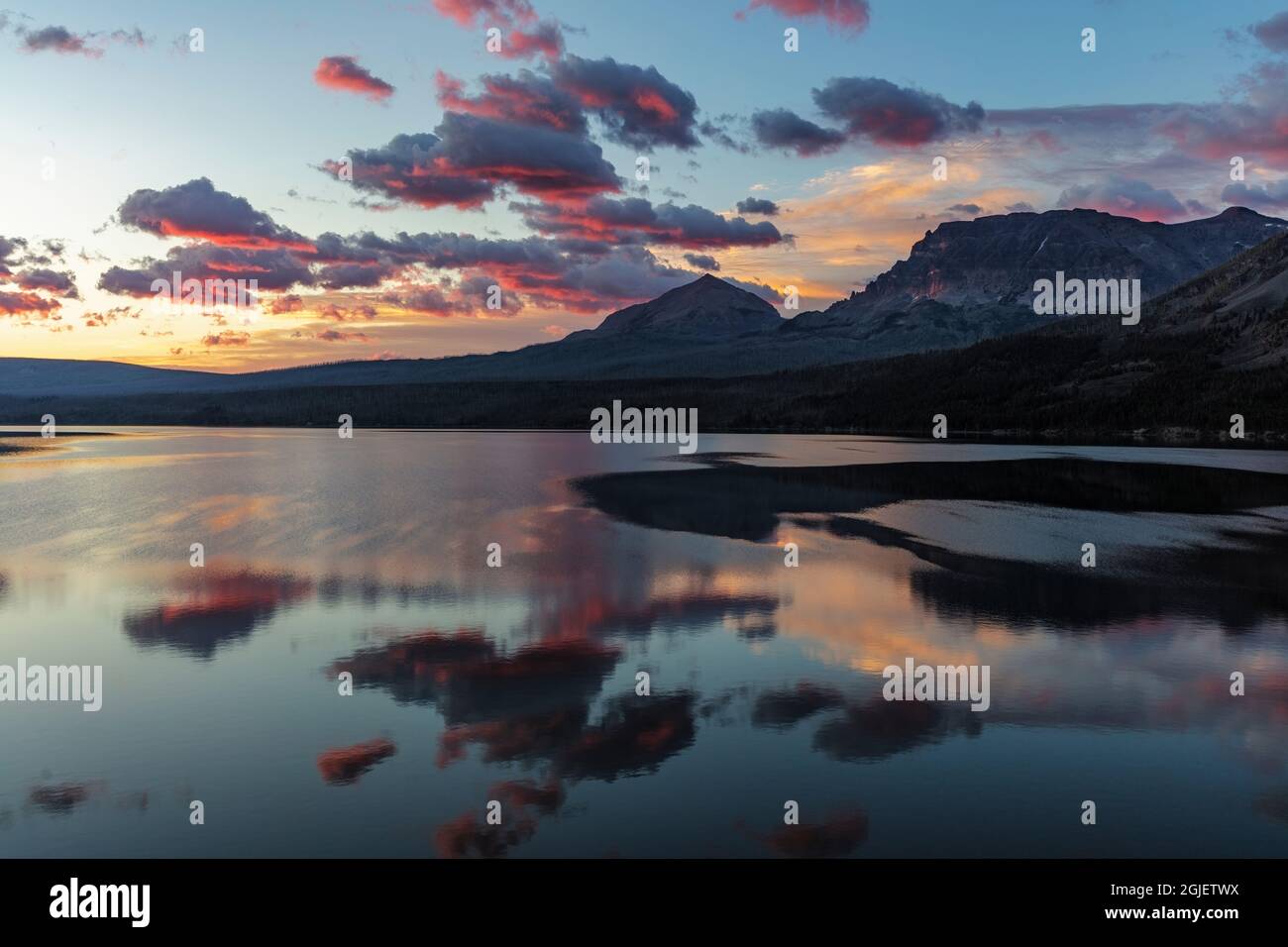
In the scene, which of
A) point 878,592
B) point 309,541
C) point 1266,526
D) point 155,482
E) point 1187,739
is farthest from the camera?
point 155,482

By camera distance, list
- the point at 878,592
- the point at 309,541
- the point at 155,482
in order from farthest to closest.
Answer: the point at 155,482, the point at 309,541, the point at 878,592

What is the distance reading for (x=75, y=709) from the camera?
17.9 meters

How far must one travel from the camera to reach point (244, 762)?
49.3 ft

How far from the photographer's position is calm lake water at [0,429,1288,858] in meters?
12.8

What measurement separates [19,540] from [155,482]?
105 feet

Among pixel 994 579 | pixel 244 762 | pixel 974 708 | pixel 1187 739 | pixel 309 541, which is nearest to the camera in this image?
pixel 244 762

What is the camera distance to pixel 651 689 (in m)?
18.6

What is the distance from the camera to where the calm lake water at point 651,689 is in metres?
12.8
